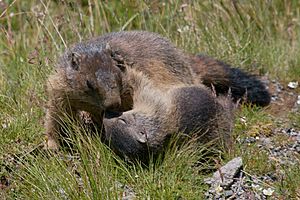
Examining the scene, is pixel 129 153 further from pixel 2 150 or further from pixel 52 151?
pixel 2 150

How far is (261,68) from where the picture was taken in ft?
22.9

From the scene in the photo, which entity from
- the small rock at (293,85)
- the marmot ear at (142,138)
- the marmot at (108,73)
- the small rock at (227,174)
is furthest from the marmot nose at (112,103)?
the small rock at (293,85)


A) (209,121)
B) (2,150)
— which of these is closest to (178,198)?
(209,121)

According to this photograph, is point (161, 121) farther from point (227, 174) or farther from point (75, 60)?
point (75, 60)

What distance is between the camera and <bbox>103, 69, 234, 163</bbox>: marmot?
481 centimetres

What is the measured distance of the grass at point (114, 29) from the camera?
4.59 metres

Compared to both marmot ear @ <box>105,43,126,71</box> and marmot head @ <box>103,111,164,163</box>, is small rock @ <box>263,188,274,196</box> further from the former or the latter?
marmot ear @ <box>105,43,126,71</box>

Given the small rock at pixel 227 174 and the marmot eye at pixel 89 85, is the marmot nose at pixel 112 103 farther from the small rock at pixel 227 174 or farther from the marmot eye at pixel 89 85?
the small rock at pixel 227 174

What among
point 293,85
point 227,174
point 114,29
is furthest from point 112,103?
point 114,29

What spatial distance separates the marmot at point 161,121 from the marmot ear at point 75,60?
0.51 metres

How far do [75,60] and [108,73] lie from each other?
332 millimetres

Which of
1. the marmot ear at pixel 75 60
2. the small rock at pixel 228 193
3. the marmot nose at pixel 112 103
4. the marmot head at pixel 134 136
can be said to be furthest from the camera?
the marmot ear at pixel 75 60

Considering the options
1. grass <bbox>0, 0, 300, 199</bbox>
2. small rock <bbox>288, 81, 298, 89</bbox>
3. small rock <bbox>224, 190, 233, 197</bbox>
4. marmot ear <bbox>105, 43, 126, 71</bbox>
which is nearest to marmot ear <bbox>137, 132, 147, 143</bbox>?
grass <bbox>0, 0, 300, 199</bbox>

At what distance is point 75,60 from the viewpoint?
5395 mm
